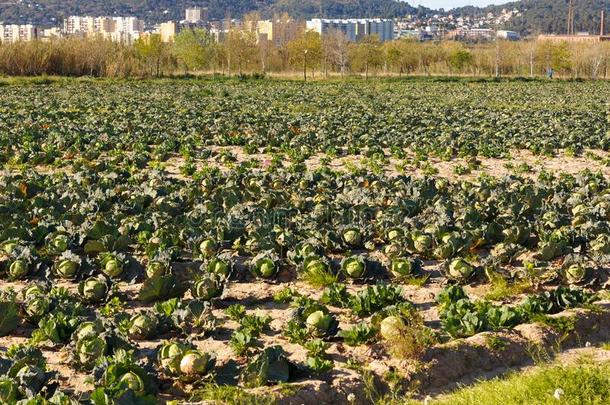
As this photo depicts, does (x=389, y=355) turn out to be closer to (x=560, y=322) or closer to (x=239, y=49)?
(x=560, y=322)

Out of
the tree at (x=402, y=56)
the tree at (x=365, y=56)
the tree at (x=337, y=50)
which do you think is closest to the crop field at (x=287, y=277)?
the tree at (x=365, y=56)

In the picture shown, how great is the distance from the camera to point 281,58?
86625 mm

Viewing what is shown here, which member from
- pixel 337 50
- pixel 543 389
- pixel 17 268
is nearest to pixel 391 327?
pixel 543 389

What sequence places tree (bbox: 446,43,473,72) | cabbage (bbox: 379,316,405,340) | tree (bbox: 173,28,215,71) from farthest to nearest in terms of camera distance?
tree (bbox: 446,43,473,72)
tree (bbox: 173,28,215,71)
cabbage (bbox: 379,316,405,340)

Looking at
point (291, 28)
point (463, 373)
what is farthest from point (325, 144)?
point (291, 28)

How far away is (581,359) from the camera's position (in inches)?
257

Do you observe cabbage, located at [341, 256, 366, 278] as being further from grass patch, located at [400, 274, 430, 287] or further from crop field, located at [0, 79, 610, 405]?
grass patch, located at [400, 274, 430, 287]

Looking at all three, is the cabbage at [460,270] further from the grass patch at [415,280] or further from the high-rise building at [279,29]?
the high-rise building at [279,29]

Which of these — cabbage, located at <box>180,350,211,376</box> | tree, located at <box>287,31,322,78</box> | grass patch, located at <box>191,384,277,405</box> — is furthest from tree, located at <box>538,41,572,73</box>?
grass patch, located at <box>191,384,277,405</box>

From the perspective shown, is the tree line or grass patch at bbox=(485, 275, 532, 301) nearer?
grass patch at bbox=(485, 275, 532, 301)

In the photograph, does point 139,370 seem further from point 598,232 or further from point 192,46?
point 192,46

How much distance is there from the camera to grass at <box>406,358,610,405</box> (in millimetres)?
5590

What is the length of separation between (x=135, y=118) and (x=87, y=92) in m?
16.1

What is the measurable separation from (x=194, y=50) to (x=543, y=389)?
73.0m
